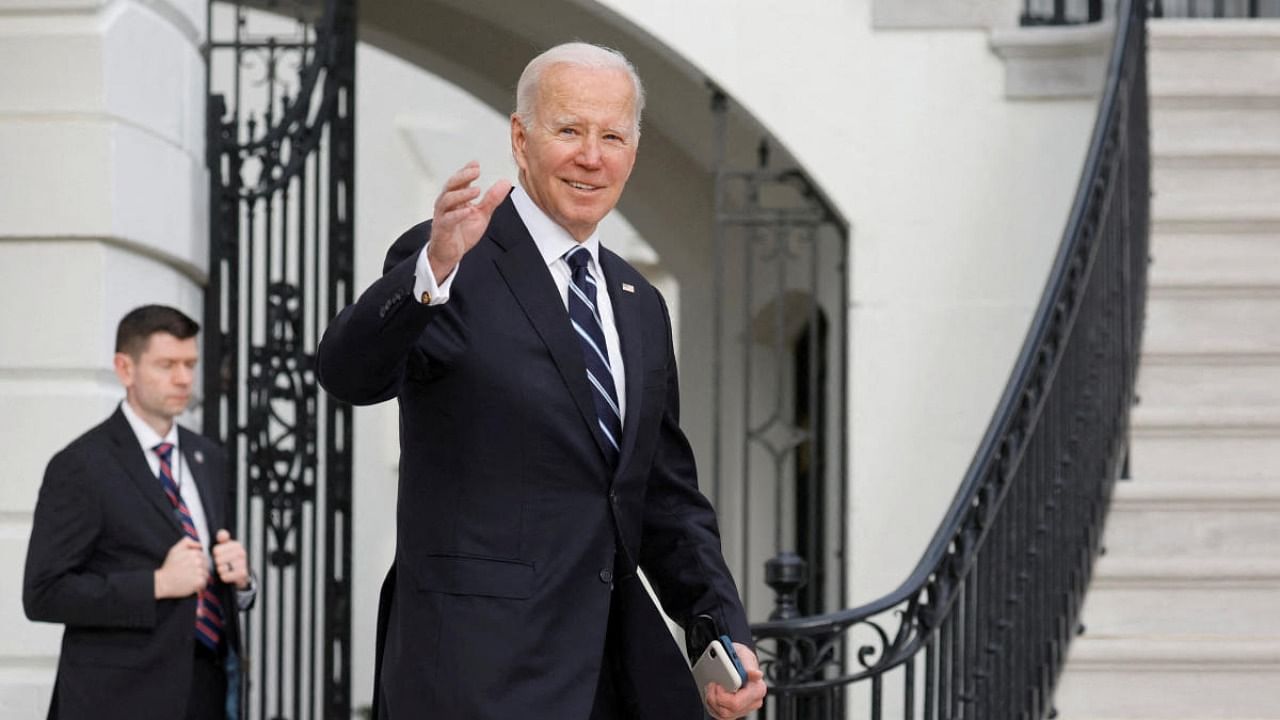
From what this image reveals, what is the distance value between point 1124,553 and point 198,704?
2903mm

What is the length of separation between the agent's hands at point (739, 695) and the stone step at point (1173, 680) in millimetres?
2735

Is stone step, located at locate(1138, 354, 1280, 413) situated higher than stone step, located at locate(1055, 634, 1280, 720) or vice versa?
stone step, located at locate(1138, 354, 1280, 413)

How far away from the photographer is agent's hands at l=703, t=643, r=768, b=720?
11.4 feet

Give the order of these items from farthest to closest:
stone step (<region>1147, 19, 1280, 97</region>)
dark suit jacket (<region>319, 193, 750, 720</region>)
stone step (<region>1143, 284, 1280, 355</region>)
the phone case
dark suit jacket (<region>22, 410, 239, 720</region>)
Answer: stone step (<region>1147, 19, 1280, 97</region>)
stone step (<region>1143, 284, 1280, 355</region>)
dark suit jacket (<region>22, 410, 239, 720</region>)
the phone case
dark suit jacket (<region>319, 193, 750, 720</region>)

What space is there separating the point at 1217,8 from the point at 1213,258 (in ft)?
12.4

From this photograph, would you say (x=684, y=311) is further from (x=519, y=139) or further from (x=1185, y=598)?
(x=519, y=139)

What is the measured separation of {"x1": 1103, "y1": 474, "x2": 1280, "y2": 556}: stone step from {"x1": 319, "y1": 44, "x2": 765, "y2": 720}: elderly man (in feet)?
11.1

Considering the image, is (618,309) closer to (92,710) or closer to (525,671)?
(525,671)

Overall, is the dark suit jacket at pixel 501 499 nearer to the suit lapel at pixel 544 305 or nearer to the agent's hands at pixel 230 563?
the suit lapel at pixel 544 305

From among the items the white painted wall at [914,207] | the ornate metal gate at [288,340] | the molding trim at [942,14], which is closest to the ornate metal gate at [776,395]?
the white painted wall at [914,207]

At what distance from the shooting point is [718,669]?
3.48 meters

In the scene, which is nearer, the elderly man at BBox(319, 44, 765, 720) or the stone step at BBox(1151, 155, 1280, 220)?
the elderly man at BBox(319, 44, 765, 720)

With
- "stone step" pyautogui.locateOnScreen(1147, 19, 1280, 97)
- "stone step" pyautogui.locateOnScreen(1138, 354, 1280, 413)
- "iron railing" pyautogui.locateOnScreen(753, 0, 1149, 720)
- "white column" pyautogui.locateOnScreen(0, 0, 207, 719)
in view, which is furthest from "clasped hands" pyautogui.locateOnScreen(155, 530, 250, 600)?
"stone step" pyautogui.locateOnScreen(1147, 19, 1280, 97)

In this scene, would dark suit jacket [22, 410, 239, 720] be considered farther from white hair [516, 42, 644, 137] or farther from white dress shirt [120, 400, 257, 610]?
white hair [516, 42, 644, 137]
